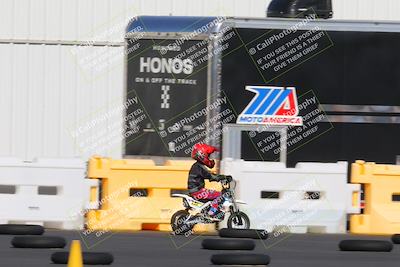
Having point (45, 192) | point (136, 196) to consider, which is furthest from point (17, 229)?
point (136, 196)

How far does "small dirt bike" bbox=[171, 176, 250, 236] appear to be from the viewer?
18969 mm

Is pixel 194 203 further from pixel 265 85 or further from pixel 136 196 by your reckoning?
pixel 265 85

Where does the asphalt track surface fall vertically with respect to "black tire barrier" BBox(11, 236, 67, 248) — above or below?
below

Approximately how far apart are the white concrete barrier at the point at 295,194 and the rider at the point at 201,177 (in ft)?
4.07

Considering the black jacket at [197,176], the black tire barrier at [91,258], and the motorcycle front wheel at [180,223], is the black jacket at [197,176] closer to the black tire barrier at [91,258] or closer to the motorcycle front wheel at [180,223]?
the motorcycle front wheel at [180,223]

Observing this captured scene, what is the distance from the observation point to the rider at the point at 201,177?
1900cm

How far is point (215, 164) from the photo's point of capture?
2084 centimetres

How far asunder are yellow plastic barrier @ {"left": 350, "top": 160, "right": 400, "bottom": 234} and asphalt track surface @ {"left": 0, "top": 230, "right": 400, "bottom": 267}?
0.97 meters

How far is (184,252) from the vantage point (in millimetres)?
16500

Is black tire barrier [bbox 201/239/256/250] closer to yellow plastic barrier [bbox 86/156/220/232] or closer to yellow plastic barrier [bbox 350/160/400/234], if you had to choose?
yellow plastic barrier [bbox 86/156/220/232]

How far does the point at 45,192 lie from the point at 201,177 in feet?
9.25

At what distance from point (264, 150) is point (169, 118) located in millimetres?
1668

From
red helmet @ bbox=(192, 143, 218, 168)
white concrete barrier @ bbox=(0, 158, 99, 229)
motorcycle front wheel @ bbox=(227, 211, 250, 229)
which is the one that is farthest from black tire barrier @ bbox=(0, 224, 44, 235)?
motorcycle front wheel @ bbox=(227, 211, 250, 229)

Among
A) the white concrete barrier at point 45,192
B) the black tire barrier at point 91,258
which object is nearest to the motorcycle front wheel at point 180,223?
the white concrete barrier at point 45,192
